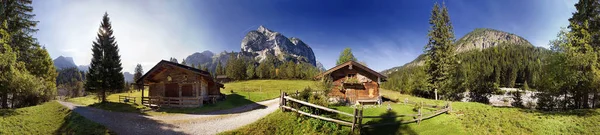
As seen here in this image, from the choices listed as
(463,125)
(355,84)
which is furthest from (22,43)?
(463,125)

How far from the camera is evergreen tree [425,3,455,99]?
33156 mm

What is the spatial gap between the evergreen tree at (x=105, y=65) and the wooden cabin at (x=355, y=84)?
29.2 m

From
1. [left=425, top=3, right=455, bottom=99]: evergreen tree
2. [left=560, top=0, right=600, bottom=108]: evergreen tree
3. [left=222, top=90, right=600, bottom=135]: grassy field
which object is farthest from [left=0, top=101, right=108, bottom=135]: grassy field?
[left=425, top=3, right=455, bottom=99]: evergreen tree

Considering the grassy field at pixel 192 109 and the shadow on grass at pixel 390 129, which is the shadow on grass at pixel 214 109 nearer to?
the grassy field at pixel 192 109

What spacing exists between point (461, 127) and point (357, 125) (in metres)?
6.80

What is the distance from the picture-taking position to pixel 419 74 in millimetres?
38906

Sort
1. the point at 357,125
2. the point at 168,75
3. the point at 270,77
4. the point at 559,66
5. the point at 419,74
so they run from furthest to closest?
the point at 270,77, the point at 419,74, the point at 168,75, the point at 559,66, the point at 357,125

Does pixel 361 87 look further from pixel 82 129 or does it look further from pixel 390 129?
pixel 82 129

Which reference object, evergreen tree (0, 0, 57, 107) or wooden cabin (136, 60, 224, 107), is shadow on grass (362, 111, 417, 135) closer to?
wooden cabin (136, 60, 224, 107)

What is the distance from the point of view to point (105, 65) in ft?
112

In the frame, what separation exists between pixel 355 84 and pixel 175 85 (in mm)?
20817

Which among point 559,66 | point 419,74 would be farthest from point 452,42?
point 559,66

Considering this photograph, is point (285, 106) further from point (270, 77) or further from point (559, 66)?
point (270, 77)

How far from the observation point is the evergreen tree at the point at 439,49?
33.2m
